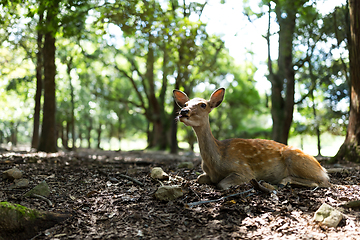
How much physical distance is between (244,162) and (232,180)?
1.55 ft

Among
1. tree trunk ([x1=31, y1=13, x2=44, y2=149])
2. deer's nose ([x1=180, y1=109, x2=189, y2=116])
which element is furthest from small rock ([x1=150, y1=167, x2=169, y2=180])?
tree trunk ([x1=31, y1=13, x2=44, y2=149])

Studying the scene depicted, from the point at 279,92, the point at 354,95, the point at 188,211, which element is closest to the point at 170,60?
the point at 279,92

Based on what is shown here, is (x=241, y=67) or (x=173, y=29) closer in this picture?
(x=173, y=29)

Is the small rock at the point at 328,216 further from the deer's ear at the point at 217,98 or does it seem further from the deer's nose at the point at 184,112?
the deer's ear at the point at 217,98

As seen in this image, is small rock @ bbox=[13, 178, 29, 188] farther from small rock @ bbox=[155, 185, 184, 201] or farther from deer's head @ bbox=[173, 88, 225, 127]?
deer's head @ bbox=[173, 88, 225, 127]

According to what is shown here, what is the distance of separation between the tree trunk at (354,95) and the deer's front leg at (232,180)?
4611 mm

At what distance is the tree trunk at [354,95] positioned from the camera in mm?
7668

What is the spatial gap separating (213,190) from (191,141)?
2572 centimetres

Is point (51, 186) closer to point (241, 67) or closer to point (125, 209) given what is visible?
point (125, 209)

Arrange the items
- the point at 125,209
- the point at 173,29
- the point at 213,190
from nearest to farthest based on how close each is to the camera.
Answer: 1. the point at 125,209
2. the point at 213,190
3. the point at 173,29

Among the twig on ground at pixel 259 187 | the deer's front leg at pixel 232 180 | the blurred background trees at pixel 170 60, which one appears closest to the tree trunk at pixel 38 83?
the blurred background trees at pixel 170 60

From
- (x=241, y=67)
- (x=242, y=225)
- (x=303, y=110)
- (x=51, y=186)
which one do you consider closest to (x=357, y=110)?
(x=242, y=225)

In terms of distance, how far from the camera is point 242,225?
142 inches

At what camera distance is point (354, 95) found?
25.9 feet
